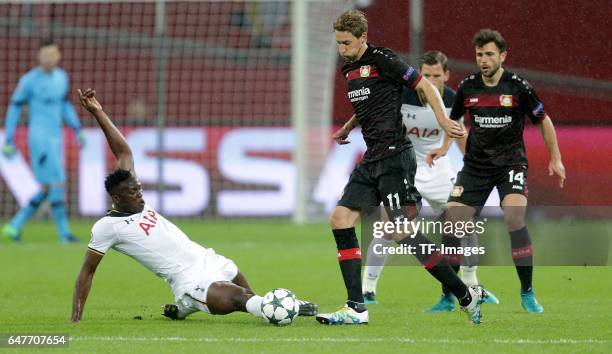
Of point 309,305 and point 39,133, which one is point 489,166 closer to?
point 309,305

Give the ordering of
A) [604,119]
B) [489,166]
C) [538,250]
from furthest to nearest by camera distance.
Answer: [604,119] < [538,250] < [489,166]

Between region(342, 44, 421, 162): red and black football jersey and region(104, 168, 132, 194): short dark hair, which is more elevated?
region(342, 44, 421, 162): red and black football jersey

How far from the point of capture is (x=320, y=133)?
1717 centimetres

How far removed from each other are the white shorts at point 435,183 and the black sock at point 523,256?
4.94ft

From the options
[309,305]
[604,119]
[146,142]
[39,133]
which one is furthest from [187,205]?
[309,305]

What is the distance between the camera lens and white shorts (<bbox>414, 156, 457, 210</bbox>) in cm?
981

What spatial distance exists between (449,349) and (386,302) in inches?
105

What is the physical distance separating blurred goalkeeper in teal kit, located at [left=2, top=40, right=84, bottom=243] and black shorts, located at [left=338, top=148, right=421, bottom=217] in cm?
748

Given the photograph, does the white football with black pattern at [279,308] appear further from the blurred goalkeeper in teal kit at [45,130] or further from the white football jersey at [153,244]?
the blurred goalkeeper in teal kit at [45,130]

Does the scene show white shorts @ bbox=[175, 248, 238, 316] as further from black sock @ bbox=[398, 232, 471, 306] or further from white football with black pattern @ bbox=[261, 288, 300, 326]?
black sock @ bbox=[398, 232, 471, 306]

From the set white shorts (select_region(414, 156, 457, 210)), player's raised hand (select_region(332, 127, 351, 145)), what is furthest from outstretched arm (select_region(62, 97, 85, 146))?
player's raised hand (select_region(332, 127, 351, 145))

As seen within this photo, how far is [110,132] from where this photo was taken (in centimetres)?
787

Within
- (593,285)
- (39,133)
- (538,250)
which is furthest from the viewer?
(39,133)

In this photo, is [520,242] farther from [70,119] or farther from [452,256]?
[70,119]
